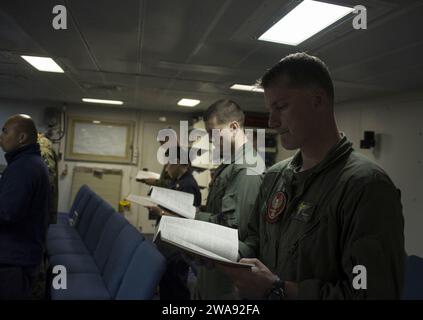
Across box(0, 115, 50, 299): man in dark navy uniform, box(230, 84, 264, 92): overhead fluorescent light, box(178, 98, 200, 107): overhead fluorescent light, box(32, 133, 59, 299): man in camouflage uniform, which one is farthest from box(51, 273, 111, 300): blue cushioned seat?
box(178, 98, 200, 107): overhead fluorescent light

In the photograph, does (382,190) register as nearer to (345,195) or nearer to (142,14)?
(345,195)

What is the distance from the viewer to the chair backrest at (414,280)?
210cm

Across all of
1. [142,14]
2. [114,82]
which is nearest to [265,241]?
[142,14]

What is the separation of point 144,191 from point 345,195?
583 cm

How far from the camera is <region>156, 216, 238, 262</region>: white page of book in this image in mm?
906

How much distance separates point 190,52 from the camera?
8.89 ft

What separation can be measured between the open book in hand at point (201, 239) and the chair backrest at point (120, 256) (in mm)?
1113

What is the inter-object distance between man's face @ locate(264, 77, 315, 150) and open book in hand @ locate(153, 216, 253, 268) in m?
0.32

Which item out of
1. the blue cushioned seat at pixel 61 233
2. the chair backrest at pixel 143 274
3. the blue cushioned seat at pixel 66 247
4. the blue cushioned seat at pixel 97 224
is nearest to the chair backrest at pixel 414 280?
the chair backrest at pixel 143 274

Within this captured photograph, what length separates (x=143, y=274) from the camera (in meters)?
1.72

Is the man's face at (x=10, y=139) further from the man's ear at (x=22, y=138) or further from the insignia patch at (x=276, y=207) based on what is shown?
the insignia patch at (x=276, y=207)

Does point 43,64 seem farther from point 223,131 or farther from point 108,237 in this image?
point 223,131

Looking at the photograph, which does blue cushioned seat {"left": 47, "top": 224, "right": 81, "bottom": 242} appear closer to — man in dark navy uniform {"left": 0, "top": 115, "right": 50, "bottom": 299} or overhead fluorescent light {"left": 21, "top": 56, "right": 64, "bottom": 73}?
man in dark navy uniform {"left": 0, "top": 115, "right": 50, "bottom": 299}
